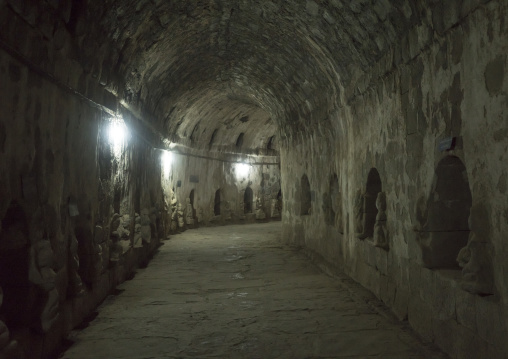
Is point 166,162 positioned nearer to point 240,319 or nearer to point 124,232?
point 124,232

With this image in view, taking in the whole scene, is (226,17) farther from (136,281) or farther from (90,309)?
(90,309)

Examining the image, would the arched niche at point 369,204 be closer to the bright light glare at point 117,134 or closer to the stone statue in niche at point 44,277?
the bright light glare at point 117,134

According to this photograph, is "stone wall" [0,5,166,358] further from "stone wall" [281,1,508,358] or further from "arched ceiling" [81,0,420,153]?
"stone wall" [281,1,508,358]

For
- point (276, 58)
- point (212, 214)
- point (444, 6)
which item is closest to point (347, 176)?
point (276, 58)

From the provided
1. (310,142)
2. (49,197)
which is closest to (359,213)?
(310,142)

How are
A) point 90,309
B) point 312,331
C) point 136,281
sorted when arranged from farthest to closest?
point 136,281
point 90,309
point 312,331

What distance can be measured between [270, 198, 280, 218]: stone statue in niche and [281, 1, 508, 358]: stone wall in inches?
473

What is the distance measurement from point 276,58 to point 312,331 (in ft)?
19.9

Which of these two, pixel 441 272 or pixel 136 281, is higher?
pixel 441 272

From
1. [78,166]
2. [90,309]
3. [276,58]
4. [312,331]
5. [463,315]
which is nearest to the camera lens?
[463,315]

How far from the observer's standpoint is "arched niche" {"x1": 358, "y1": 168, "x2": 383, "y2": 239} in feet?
20.8

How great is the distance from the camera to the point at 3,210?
3.08m

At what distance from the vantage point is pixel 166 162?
12.8 metres

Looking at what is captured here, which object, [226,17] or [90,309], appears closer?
[90,309]
